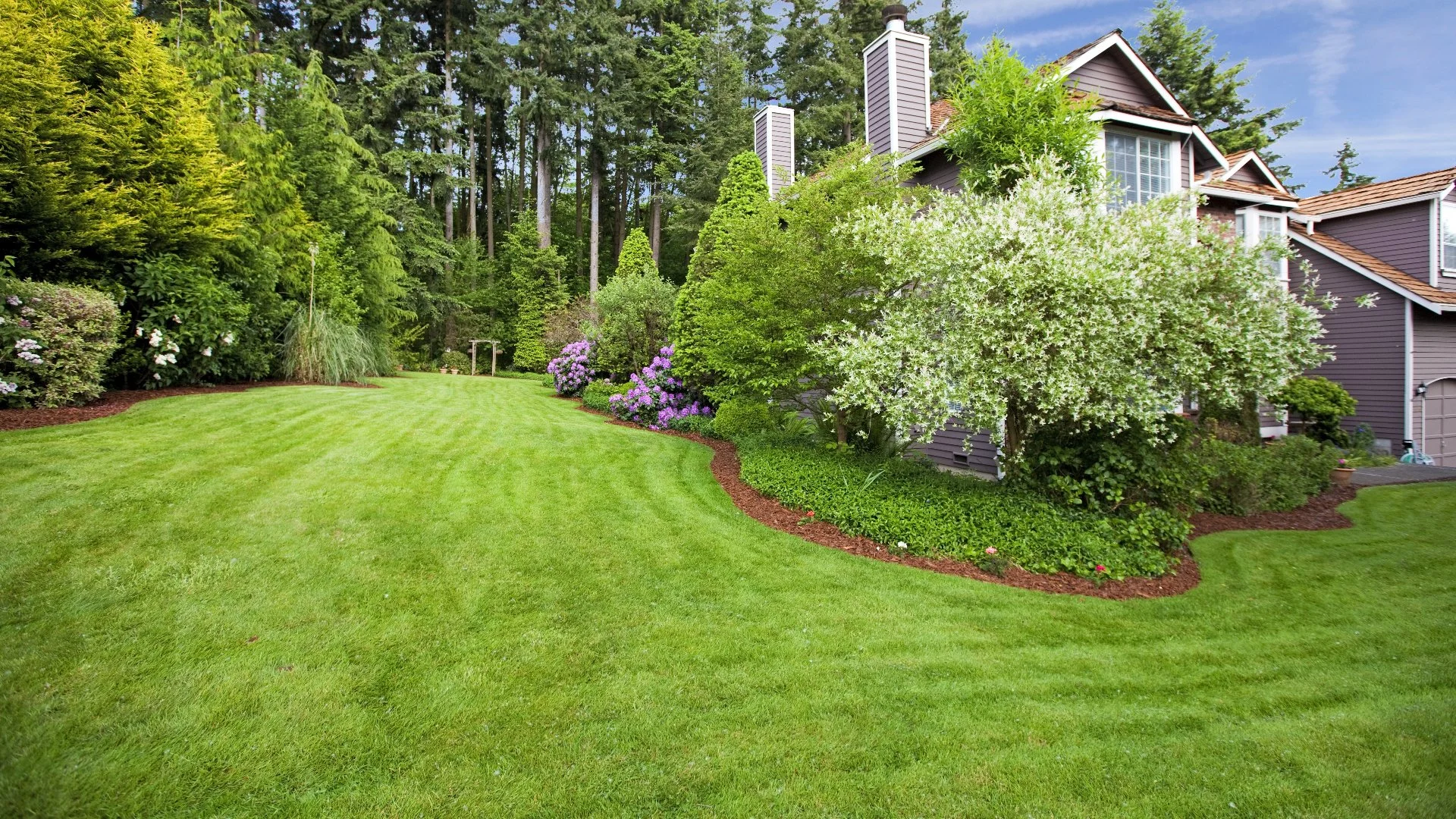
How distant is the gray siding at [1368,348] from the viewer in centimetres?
1262

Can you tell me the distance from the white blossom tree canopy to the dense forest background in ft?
46.4

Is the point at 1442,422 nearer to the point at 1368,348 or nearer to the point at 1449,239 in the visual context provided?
the point at 1368,348

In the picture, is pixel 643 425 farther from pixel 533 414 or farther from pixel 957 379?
pixel 957 379

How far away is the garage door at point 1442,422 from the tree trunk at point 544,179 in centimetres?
2766

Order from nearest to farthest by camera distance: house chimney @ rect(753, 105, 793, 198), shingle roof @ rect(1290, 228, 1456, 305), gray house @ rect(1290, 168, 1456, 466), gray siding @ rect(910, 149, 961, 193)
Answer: gray siding @ rect(910, 149, 961, 193) < shingle roof @ rect(1290, 228, 1456, 305) < gray house @ rect(1290, 168, 1456, 466) < house chimney @ rect(753, 105, 793, 198)

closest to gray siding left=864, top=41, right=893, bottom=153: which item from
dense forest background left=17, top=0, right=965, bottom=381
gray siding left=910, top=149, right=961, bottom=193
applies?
gray siding left=910, top=149, right=961, bottom=193

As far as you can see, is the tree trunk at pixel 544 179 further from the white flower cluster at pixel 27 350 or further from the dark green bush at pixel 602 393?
the white flower cluster at pixel 27 350

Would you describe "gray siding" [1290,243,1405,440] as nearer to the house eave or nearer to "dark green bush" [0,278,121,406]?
the house eave

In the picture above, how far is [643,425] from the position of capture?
12312 millimetres

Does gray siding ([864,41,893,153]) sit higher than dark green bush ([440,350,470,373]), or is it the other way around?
gray siding ([864,41,893,153])

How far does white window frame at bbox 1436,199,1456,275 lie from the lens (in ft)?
41.3

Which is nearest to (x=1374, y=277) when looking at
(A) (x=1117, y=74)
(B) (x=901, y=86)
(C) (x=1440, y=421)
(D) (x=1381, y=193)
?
(D) (x=1381, y=193)

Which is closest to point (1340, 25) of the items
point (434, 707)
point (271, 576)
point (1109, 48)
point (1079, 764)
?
point (1109, 48)

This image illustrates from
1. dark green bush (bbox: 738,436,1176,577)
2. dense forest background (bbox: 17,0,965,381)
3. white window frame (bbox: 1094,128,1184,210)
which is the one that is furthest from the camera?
dense forest background (bbox: 17,0,965,381)
